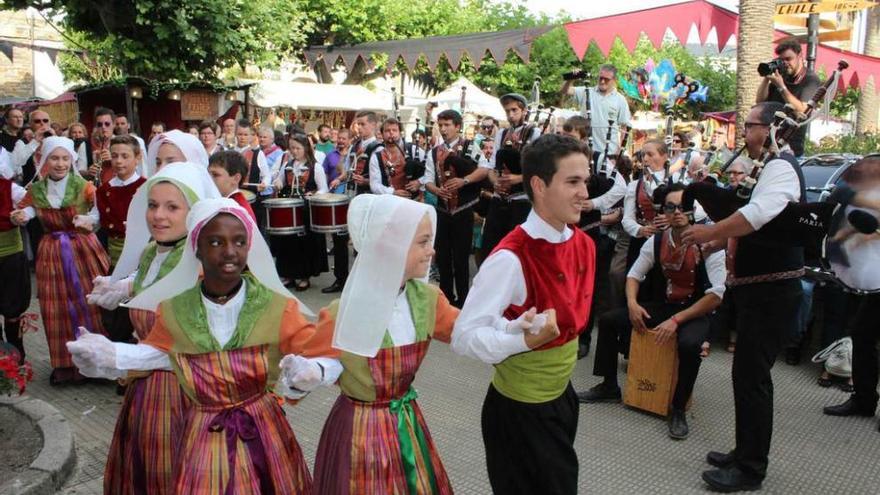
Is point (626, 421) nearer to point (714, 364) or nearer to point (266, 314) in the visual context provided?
point (714, 364)

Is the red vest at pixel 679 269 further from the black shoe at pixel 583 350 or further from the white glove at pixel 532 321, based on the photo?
the white glove at pixel 532 321

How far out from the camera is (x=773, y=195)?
360 centimetres

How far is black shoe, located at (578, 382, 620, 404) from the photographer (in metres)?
5.36

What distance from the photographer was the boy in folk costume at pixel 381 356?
2619 mm

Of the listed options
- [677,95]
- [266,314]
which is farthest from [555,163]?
[677,95]

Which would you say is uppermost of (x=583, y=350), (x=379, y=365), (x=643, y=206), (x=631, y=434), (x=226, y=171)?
(x=226, y=171)

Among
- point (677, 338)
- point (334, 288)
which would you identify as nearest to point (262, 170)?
point (334, 288)

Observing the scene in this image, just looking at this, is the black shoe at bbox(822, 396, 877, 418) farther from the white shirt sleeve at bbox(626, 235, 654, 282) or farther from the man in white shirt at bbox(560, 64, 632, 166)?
the man in white shirt at bbox(560, 64, 632, 166)

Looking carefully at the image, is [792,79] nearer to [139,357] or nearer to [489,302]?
[489,302]

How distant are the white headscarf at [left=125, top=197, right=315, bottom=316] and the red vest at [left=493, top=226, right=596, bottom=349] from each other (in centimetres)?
92

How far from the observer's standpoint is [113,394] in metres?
5.49

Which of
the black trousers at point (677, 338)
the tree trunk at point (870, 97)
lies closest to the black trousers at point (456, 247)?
the black trousers at point (677, 338)

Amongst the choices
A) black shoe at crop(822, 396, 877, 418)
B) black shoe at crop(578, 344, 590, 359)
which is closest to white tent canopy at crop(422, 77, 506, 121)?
black shoe at crop(578, 344, 590, 359)

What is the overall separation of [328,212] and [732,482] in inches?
223
